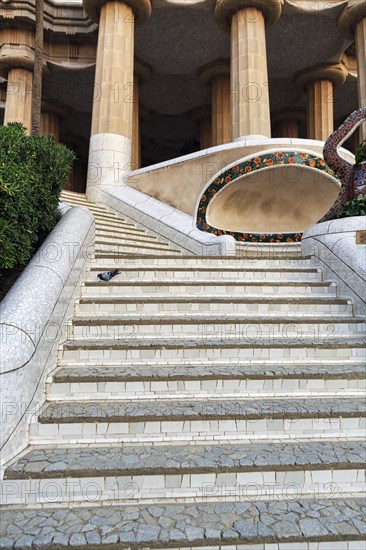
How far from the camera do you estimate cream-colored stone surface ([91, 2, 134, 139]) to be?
42.0 ft

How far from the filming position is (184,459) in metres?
2.69

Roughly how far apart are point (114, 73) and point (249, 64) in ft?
14.0

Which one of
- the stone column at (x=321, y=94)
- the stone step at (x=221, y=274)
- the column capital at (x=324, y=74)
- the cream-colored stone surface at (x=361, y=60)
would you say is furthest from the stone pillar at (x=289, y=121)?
the stone step at (x=221, y=274)

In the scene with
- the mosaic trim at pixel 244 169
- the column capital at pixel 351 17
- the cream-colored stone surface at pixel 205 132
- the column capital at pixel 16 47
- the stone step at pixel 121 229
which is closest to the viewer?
the stone step at pixel 121 229

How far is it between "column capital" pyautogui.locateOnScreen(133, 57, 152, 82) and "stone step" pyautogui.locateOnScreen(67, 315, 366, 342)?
16326 mm

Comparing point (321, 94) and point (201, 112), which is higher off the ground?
point (201, 112)

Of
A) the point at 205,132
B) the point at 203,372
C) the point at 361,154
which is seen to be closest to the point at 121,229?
the point at 361,154

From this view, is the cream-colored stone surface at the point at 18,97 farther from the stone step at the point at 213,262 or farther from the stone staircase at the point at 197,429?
the stone staircase at the point at 197,429

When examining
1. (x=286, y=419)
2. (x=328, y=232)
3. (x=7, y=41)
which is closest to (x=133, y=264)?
(x=328, y=232)

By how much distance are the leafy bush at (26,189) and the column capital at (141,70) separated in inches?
545

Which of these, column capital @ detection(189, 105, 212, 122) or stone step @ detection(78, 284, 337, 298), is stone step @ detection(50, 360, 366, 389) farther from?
column capital @ detection(189, 105, 212, 122)

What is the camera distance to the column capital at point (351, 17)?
14008 millimetres

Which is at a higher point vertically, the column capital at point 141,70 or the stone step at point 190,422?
the column capital at point 141,70

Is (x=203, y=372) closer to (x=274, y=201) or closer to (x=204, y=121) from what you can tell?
(x=274, y=201)
